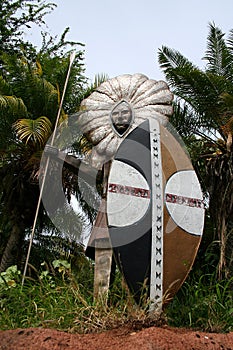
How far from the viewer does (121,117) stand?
599 centimetres

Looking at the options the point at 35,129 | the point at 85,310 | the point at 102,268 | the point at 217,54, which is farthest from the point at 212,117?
the point at 85,310

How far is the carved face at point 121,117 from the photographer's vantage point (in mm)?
5949

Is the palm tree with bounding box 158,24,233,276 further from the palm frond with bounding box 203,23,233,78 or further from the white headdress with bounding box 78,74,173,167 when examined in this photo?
the white headdress with bounding box 78,74,173,167

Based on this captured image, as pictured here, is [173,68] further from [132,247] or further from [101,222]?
[132,247]

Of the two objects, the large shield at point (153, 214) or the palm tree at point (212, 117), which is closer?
the large shield at point (153, 214)

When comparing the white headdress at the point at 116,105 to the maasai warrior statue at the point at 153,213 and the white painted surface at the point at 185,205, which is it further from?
the white painted surface at the point at 185,205

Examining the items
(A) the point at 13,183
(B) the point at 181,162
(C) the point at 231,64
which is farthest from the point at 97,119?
(A) the point at 13,183

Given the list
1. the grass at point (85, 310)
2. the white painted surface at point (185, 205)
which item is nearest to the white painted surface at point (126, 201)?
the white painted surface at point (185, 205)

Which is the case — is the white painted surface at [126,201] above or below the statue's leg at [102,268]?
above

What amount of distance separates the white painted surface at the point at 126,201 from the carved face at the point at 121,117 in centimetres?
131

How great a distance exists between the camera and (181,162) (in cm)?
486

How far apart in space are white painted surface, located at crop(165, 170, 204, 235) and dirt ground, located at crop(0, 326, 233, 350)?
3.67ft

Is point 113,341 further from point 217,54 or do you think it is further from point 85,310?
point 217,54

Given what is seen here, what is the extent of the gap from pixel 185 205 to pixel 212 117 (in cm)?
435
